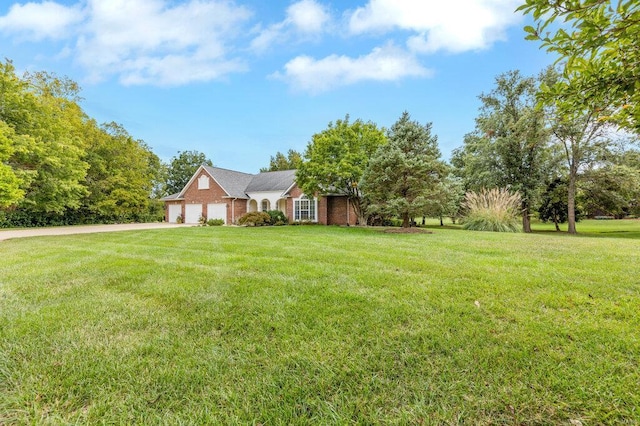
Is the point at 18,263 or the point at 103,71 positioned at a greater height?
the point at 103,71

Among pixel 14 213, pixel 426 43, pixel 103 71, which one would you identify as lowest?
pixel 14 213

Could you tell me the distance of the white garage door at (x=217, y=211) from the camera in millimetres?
24875

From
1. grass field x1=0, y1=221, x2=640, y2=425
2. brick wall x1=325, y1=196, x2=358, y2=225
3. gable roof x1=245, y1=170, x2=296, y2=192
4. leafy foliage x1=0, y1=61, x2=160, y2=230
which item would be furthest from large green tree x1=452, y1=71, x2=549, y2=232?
leafy foliage x1=0, y1=61, x2=160, y2=230

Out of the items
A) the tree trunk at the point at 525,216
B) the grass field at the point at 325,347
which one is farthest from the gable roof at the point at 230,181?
the tree trunk at the point at 525,216

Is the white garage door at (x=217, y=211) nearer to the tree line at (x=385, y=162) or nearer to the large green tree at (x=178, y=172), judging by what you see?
the tree line at (x=385, y=162)

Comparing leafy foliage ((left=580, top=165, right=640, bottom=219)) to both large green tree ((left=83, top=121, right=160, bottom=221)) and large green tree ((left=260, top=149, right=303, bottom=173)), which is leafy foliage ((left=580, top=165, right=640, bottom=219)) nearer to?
large green tree ((left=83, top=121, right=160, bottom=221))

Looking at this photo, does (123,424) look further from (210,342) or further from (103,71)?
(103,71)

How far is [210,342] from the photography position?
2.60 m

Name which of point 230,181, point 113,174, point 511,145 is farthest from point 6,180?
point 511,145

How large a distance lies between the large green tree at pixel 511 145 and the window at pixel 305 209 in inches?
478

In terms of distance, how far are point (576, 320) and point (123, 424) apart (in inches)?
155

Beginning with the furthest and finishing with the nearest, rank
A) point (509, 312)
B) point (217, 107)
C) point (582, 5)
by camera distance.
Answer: point (217, 107)
point (509, 312)
point (582, 5)

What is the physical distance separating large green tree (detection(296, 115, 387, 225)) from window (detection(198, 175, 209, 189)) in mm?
11223

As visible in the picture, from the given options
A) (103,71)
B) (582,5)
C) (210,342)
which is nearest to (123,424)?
(210,342)
